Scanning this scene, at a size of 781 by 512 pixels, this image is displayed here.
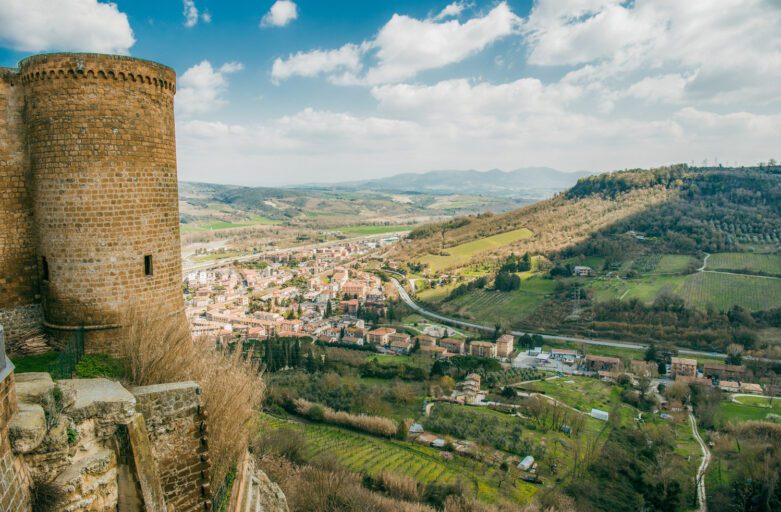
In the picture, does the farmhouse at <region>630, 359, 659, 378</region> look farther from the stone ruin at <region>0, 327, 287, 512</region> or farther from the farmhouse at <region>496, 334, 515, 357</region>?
the stone ruin at <region>0, 327, 287, 512</region>

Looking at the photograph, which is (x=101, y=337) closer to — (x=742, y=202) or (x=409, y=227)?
(x=742, y=202)

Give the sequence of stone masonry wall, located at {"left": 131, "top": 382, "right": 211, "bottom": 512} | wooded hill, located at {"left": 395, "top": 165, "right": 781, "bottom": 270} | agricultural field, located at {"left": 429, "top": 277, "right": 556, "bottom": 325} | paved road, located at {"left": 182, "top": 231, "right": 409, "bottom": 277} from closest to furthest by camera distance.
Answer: stone masonry wall, located at {"left": 131, "top": 382, "right": 211, "bottom": 512}, agricultural field, located at {"left": 429, "top": 277, "right": 556, "bottom": 325}, wooded hill, located at {"left": 395, "top": 165, "right": 781, "bottom": 270}, paved road, located at {"left": 182, "top": 231, "right": 409, "bottom": 277}

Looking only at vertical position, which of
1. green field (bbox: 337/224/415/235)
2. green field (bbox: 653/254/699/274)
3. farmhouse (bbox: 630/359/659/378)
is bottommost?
farmhouse (bbox: 630/359/659/378)

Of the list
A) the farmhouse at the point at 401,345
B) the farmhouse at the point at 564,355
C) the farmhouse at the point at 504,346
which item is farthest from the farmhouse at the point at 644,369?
the farmhouse at the point at 401,345

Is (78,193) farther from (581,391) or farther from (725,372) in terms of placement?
(725,372)

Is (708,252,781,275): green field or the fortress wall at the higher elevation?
the fortress wall

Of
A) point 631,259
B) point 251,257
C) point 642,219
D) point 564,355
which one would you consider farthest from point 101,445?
point 251,257

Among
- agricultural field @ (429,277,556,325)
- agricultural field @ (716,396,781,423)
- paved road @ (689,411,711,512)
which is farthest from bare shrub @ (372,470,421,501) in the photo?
agricultural field @ (429,277,556,325)
